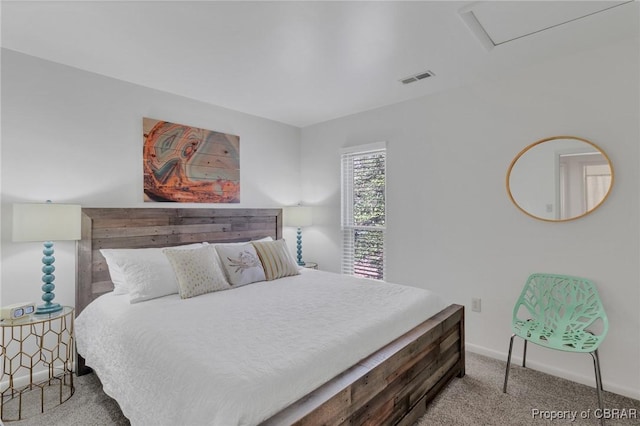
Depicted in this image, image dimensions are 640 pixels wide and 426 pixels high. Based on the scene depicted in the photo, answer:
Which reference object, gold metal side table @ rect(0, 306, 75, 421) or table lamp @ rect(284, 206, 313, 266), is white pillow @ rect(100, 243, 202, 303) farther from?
table lamp @ rect(284, 206, 313, 266)

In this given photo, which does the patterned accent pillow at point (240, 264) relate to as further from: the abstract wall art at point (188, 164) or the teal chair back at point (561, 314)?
the teal chair back at point (561, 314)

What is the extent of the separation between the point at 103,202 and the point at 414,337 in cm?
272

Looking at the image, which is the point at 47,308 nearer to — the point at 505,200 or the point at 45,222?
the point at 45,222

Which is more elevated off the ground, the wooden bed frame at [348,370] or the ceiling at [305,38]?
the ceiling at [305,38]

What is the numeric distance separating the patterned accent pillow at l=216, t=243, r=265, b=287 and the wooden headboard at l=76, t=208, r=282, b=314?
1.98ft

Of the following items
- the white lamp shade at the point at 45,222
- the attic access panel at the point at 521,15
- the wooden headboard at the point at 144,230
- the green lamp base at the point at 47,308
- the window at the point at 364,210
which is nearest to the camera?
the attic access panel at the point at 521,15

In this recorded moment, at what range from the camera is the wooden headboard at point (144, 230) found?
2557 millimetres

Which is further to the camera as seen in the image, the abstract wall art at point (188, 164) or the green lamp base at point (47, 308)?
the abstract wall art at point (188, 164)

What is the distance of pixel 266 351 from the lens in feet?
4.93

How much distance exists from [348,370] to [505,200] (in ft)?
6.94

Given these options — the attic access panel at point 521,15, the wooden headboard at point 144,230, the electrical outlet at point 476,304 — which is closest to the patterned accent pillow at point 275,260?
the wooden headboard at point 144,230

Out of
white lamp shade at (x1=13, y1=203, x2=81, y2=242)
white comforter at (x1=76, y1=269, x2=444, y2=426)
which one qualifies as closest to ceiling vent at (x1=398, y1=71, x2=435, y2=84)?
white comforter at (x1=76, y1=269, x2=444, y2=426)

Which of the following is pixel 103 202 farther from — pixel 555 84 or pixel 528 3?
pixel 555 84

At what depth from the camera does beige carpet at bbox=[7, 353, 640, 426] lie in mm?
1966
